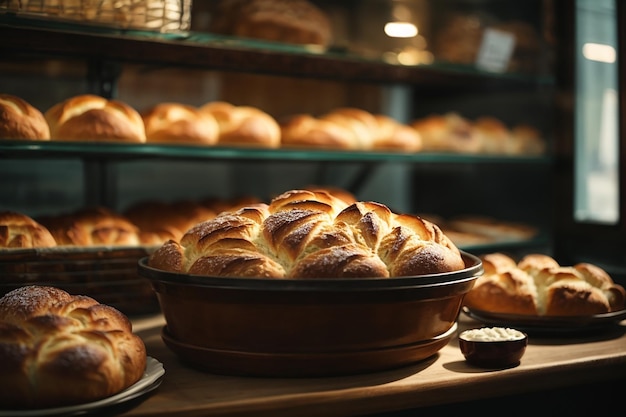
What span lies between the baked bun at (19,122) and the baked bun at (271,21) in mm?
895

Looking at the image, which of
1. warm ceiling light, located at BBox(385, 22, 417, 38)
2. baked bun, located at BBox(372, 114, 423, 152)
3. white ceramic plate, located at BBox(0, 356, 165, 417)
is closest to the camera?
white ceramic plate, located at BBox(0, 356, 165, 417)

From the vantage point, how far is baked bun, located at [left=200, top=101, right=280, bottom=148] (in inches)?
105

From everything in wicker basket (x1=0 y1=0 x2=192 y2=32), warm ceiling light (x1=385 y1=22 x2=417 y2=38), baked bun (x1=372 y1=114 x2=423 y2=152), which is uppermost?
warm ceiling light (x1=385 y1=22 x2=417 y2=38)

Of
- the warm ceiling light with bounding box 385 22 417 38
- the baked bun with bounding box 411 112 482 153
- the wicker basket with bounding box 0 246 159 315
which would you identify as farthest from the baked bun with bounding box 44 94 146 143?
the warm ceiling light with bounding box 385 22 417 38

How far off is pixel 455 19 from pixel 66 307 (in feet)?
8.57

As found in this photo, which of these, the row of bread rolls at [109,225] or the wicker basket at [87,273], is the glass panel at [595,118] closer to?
the row of bread rolls at [109,225]

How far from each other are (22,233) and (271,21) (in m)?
1.22

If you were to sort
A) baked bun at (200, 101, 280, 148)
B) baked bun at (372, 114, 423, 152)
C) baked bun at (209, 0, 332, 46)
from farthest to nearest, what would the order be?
baked bun at (372, 114, 423, 152) < baked bun at (209, 0, 332, 46) < baked bun at (200, 101, 280, 148)

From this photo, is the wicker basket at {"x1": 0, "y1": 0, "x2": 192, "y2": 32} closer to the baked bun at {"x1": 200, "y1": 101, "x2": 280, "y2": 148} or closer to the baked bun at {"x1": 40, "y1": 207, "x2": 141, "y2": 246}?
the baked bun at {"x1": 200, "y1": 101, "x2": 280, "y2": 148}

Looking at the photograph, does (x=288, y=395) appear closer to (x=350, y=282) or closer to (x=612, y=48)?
(x=350, y=282)

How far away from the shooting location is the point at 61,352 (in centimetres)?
136

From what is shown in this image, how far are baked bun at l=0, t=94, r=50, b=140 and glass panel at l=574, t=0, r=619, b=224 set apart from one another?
216 cm

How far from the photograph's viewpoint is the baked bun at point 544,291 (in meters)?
1.97

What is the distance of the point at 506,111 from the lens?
12.3 feet
